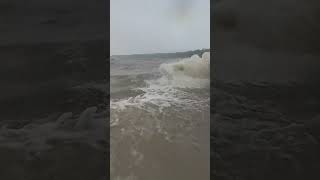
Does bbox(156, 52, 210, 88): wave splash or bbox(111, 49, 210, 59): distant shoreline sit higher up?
bbox(111, 49, 210, 59): distant shoreline

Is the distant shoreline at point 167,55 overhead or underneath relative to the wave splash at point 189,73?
overhead

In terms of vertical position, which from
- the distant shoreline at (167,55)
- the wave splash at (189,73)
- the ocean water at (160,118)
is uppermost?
the distant shoreline at (167,55)

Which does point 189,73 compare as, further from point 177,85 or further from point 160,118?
point 160,118

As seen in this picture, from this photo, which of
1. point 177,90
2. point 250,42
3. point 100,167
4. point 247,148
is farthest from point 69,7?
point 247,148

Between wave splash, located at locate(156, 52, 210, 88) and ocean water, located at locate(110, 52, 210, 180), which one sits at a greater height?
wave splash, located at locate(156, 52, 210, 88)

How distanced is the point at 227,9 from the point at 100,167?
3.09ft

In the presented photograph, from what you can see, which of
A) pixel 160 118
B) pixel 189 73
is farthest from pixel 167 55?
pixel 160 118

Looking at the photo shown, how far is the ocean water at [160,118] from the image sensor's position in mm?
1776

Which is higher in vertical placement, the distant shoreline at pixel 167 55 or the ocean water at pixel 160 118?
the distant shoreline at pixel 167 55

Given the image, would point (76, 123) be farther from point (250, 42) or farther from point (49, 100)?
point (250, 42)

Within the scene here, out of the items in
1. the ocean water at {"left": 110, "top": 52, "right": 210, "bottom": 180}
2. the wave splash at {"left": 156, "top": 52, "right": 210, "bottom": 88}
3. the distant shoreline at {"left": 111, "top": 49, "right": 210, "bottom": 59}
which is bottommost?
the ocean water at {"left": 110, "top": 52, "right": 210, "bottom": 180}

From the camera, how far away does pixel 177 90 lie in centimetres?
183

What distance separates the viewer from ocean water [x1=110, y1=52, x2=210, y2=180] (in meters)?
1.78

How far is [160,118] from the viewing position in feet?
5.96
